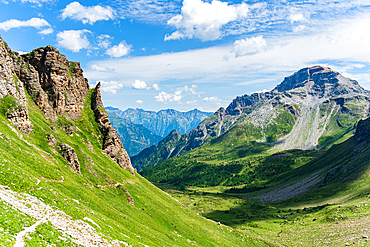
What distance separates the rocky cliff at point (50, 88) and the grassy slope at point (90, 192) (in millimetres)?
4462

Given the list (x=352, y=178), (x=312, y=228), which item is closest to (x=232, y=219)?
(x=312, y=228)

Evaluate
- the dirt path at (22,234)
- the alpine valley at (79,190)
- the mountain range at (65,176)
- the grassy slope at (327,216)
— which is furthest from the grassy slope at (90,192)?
the grassy slope at (327,216)

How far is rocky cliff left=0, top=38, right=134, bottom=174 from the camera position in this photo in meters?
70.8

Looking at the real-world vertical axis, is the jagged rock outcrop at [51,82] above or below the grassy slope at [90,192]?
above

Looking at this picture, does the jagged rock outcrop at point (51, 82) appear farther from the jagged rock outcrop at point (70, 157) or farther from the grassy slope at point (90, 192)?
the jagged rock outcrop at point (70, 157)

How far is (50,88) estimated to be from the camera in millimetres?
98812

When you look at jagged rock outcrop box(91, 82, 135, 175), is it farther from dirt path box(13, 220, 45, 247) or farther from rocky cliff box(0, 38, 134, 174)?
dirt path box(13, 220, 45, 247)

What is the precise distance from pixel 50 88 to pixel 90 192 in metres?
68.1

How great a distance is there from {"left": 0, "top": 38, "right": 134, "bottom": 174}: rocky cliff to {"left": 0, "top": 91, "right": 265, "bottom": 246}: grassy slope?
4462 mm

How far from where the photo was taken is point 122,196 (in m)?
72.4

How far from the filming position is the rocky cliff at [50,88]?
70.8m

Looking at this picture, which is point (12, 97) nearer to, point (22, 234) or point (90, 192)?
point (90, 192)

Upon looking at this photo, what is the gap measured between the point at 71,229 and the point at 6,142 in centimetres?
3303

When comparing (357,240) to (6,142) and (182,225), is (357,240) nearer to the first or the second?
(182,225)
